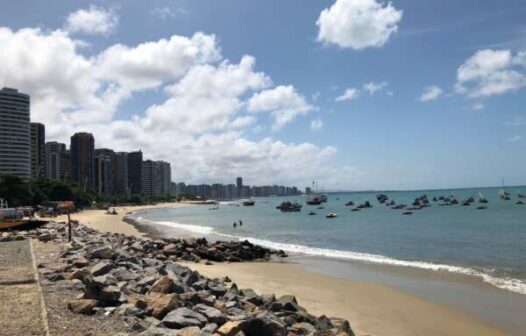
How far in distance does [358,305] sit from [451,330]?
11.5 feet

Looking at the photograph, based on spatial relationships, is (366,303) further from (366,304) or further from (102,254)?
(102,254)

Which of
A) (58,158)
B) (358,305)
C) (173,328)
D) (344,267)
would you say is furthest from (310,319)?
(58,158)

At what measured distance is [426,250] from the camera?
31.2 m

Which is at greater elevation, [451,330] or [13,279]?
[13,279]

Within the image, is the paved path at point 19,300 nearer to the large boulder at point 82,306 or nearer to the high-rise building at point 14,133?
the large boulder at point 82,306

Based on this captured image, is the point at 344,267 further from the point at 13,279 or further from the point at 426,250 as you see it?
the point at 13,279

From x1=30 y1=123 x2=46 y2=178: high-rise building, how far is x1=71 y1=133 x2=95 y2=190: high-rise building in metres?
12.3

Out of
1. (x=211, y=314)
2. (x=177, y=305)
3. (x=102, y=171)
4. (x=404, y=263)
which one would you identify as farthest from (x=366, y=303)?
(x=102, y=171)

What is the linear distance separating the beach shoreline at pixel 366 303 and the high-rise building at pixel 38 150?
140 metres

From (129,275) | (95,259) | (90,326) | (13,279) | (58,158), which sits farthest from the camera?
(58,158)

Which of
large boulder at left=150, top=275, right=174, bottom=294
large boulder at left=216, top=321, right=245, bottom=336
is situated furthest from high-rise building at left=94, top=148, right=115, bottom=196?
large boulder at left=216, top=321, right=245, bottom=336

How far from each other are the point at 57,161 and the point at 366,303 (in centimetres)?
16874

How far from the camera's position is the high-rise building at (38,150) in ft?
484

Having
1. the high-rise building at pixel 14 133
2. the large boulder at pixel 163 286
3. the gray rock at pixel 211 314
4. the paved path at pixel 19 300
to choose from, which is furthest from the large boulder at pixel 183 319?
the high-rise building at pixel 14 133
